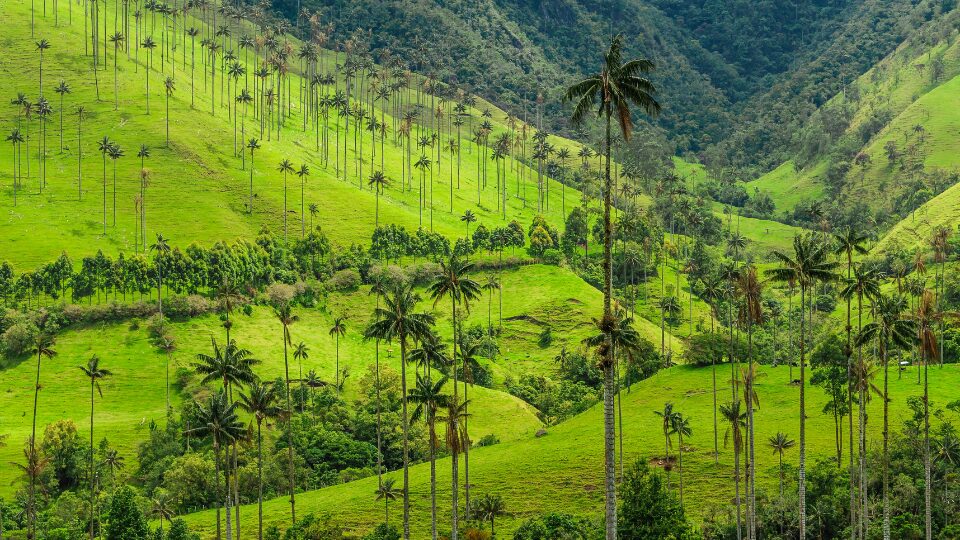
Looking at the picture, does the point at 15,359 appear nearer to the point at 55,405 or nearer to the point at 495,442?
the point at 55,405

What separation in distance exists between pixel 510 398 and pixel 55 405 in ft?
260

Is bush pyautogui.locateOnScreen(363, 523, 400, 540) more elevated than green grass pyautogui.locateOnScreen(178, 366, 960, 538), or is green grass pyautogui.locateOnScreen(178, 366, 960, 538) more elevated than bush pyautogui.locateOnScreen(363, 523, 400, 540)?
green grass pyautogui.locateOnScreen(178, 366, 960, 538)

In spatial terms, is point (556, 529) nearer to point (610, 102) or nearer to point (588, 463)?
point (588, 463)

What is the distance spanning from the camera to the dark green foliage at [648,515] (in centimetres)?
8531

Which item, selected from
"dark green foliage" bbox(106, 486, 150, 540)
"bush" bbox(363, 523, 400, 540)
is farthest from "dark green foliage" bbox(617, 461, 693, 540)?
"dark green foliage" bbox(106, 486, 150, 540)

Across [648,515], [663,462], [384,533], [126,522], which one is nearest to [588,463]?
[663,462]

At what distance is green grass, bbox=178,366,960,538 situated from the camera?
4936 inches

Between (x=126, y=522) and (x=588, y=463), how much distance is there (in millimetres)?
61144

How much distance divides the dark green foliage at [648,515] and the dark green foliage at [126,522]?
48.9m

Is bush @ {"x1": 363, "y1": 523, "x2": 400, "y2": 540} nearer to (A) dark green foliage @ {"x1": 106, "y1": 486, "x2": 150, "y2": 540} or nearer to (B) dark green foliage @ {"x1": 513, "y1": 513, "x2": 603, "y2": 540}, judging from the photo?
(B) dark green foliage @ {"x1": 513, "y1": 513, "x2": 603, "y2": 540}

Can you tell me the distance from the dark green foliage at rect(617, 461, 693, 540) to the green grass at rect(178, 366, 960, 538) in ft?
96.0

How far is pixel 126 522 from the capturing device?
4026 inches

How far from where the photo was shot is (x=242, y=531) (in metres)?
125

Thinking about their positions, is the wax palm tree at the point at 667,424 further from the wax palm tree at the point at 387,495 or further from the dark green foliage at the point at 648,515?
the wax palm tree at the point at 387,495
